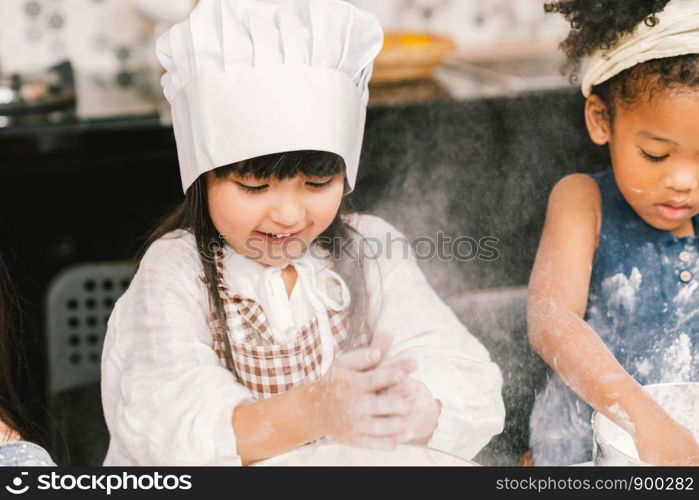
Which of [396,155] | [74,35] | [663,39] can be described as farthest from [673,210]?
[74,35]

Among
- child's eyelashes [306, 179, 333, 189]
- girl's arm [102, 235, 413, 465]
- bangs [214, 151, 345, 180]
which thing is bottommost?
girl's arm [102, 235, 413, 465]

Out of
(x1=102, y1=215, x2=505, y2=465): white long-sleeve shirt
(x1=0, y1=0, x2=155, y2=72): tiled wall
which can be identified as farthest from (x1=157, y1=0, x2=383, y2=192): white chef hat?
(x1=0, y1=0, x2=155, y2=72): tiled wall

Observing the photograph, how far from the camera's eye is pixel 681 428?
0.73 m

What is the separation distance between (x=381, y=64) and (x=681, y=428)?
0.56 meters

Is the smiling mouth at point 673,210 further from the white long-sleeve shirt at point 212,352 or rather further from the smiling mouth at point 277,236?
the smiling mouth at point 277,236

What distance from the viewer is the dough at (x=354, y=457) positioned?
706mm

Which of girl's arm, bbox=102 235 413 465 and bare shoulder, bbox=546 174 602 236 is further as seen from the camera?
bare shoulder, bbox=546 174 602 236

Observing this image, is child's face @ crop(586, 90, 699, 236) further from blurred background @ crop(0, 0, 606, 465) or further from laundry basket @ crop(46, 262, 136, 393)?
laundry basket @ crop(46, 262, 136, 393)

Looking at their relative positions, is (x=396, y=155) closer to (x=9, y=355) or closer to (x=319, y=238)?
(x=319, y=238)

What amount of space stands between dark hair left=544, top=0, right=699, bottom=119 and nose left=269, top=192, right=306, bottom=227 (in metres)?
0.30

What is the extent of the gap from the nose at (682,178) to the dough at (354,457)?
0.31 m

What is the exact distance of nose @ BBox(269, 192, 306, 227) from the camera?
27.2 inches

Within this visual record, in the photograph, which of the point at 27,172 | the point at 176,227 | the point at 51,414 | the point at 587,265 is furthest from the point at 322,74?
the point at 27,172

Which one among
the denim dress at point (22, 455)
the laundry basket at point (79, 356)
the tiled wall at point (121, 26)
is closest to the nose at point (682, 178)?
the tiled wall at point (121, 26)
